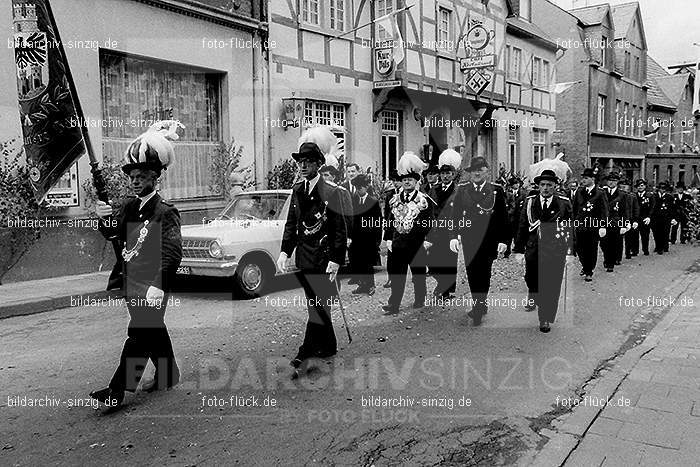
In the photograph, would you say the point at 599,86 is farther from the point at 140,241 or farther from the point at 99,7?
the point at 140,241

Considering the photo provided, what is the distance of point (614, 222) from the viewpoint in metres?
12.4

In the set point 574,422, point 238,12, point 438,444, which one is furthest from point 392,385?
point 238,12

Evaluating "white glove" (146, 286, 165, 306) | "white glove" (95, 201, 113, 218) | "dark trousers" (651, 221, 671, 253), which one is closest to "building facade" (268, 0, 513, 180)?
"dark trousers" (651, 221, 671, 253)

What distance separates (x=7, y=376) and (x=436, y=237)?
201 inches

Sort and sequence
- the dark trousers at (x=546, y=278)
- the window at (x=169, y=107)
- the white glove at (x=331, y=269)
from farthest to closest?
the window at (x=169, y=107) < the dark trousers at (x=546, y=278) < the white glove at (x=331, y=269)

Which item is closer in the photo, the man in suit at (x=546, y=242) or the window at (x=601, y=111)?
the man in suit at (x=546, y=242)

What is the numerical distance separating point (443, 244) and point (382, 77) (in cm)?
1115

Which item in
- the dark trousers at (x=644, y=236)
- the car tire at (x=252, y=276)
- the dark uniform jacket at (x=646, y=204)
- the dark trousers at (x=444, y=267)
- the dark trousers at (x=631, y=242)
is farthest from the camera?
the dark uniform jacket at (x=646, y=204)

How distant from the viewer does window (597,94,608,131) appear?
35.2 metres

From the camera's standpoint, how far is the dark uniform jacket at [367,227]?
10.1m

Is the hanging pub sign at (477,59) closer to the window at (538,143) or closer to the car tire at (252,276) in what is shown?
the window at (538,143)

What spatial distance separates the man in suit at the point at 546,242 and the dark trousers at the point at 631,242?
7.90 m

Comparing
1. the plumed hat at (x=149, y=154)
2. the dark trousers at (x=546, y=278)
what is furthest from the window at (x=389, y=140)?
the plumed hat at (x=149, y=154)

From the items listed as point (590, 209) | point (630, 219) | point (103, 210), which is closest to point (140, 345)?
point (103, 210)
